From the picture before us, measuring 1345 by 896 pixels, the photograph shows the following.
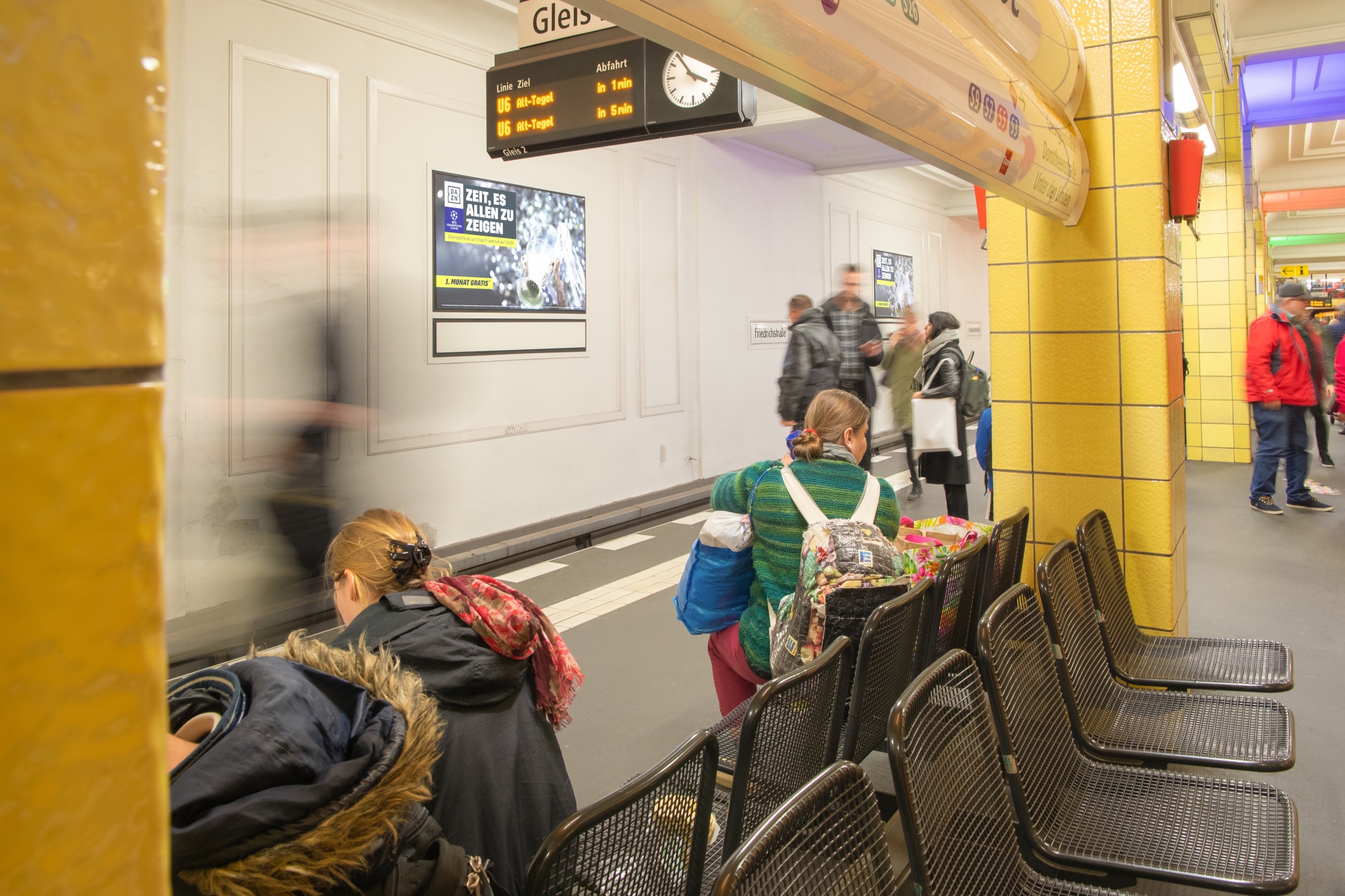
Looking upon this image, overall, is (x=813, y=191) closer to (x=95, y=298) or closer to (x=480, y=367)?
(x=480, y=367)

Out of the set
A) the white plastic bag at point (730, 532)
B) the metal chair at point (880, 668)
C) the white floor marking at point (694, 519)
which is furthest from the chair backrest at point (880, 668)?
the white floor marking at point (694, 519)

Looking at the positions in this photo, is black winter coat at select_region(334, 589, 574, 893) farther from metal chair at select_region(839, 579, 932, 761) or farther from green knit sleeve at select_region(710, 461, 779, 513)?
green knit sleeve at select_region(710, 461, 779, 513)

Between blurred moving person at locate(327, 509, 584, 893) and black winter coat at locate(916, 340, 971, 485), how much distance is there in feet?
14.1

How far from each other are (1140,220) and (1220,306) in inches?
288

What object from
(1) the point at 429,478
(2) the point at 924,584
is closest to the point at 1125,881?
(2) the point at 924,584

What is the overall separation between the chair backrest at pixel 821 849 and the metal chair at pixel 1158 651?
1.57 metres

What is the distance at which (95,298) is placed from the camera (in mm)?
288

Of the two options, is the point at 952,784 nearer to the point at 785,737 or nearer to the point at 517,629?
the point at 785,737

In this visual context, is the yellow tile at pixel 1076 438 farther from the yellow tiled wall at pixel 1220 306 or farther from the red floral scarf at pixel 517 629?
the yellow tiled wall at pixel 1220 306

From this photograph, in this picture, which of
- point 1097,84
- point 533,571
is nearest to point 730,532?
point 1097,84

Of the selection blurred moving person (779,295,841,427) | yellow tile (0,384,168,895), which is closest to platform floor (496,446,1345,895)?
blurred moving person (779,295,841,427)

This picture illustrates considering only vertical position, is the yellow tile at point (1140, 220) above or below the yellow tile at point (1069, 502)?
above

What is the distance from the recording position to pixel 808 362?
620cm

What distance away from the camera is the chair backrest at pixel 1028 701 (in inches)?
69.7
